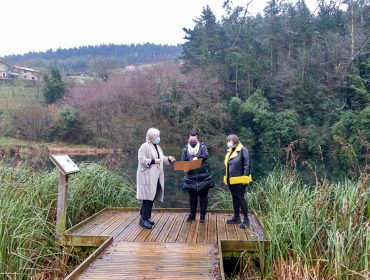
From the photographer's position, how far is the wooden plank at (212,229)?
197 inches

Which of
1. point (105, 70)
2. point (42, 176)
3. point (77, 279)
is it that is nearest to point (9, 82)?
point (105, 70)

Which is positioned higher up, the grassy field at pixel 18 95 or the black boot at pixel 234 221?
the grassy field at pixel 18 95

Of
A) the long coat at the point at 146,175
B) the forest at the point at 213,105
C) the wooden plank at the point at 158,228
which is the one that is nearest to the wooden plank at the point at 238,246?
the wooden plank at the point at 158,228

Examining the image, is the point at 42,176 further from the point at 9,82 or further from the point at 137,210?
the point at 9,82

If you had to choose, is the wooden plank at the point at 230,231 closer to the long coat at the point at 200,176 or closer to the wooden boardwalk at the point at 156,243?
the wooden boardwalk at the point at 156,243

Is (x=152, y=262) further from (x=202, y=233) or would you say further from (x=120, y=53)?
(x=120, y=53)

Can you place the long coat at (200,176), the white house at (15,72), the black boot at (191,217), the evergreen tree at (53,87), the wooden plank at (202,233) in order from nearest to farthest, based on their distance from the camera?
the wooden plank at (202,233) → the long coat at (200,176) → the black boot at (191,217) → the evergreen tree at (53,87) → the white house at (15,72)

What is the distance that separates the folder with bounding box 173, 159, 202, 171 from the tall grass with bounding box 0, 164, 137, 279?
1.80 meters

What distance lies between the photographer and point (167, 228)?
223 inches

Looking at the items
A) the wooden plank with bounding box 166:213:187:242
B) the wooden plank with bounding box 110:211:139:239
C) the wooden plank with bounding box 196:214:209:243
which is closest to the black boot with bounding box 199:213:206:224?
the wooden plank with bounding box 196:214:209:243

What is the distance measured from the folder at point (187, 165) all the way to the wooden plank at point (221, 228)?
0.96 metres

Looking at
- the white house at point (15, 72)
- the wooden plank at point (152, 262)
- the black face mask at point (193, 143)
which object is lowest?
the wooden plank at point (152, 262)

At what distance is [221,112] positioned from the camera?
33.9m

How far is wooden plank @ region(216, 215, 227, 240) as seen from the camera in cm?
514
